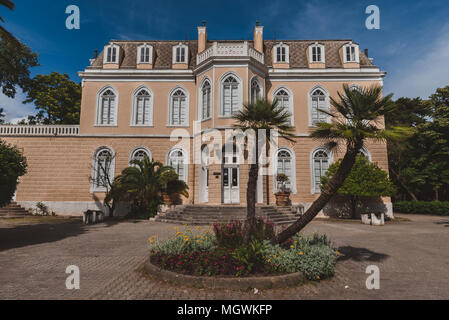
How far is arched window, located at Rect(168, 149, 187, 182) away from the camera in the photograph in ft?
60.4

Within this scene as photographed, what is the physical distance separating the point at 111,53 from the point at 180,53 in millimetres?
5313

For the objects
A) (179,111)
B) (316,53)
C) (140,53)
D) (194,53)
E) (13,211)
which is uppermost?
(194,53)

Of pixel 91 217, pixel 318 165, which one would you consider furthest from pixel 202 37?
pixel 91 217

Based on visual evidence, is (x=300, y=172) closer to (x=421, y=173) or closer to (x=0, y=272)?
(x=421, y=173)

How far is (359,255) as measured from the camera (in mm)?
7543

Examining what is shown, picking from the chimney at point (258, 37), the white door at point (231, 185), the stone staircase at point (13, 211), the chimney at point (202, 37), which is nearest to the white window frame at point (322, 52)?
the chimney at point (258, 37)

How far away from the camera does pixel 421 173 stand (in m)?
23.4

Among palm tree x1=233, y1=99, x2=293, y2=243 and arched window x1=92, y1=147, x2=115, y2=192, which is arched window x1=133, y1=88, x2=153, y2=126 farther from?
palm tree x1=233, y1=99, x2=293, y2=243

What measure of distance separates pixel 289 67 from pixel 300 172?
8.07 metres

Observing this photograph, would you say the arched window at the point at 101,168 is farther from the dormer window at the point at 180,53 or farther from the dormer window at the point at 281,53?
the dormer window at the point at 281,53

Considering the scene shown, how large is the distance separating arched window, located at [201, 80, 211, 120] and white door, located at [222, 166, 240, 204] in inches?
159

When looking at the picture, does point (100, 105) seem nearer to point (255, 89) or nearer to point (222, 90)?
point (222, 90)

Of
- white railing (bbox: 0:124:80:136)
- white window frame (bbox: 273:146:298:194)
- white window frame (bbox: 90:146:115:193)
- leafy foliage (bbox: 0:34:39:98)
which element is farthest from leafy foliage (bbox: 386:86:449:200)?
leafy foliage (bbox: 0:34:39:98)
